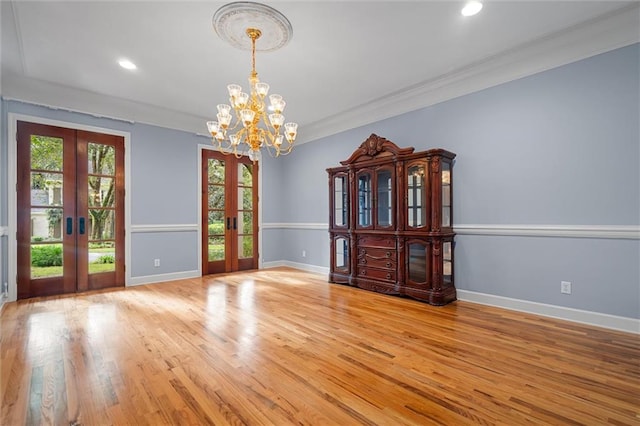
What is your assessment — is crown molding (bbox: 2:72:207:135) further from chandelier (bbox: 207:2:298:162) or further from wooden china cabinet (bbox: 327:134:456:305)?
wooden china cabinet (bbox: 327:134:456:305)

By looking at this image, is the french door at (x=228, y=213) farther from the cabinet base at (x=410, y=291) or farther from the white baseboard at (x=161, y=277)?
the cabinet base at (x=410, y=291)

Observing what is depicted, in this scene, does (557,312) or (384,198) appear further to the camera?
(384,198)

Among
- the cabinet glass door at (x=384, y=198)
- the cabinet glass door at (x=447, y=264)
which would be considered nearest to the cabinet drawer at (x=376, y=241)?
the cabinet glass door at (x=384, y=198)

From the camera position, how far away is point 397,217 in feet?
13.4

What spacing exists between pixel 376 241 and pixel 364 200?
2.13ft

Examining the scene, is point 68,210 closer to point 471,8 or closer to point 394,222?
point 394,222

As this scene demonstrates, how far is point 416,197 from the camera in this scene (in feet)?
12.8

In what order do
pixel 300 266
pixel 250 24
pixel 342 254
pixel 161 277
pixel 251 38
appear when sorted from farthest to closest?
pixel 300 266 → pixel 161 277 → pixel 342 254 → pixel 251 38 → pixel 250 24

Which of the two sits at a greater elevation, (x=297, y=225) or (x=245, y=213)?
(x=245, y=213)

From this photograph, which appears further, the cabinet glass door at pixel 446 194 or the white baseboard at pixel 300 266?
the white baseboard at pixel 300 266

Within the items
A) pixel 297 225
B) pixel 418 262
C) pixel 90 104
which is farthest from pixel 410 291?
pixel 90 104

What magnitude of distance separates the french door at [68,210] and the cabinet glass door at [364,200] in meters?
3.70

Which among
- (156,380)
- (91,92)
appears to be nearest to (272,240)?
(91,92)

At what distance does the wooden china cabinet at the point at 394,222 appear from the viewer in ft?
12.2
